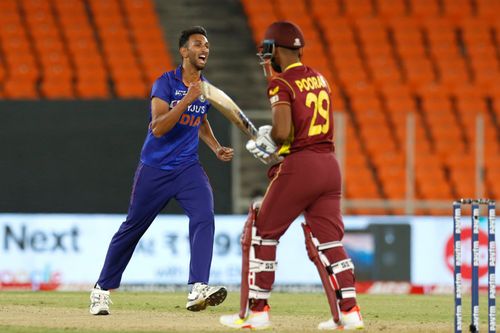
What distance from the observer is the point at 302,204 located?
24.1 ft

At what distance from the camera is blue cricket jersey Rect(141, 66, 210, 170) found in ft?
27.7

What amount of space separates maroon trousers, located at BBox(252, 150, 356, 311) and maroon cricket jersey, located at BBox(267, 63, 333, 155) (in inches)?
2.7

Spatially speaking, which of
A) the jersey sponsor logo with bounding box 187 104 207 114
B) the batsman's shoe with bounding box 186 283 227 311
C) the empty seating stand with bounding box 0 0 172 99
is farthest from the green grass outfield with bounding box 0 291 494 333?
the empty seating stand with bounding box 0 0 172 99

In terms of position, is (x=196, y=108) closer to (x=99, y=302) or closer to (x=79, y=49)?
(x=99, y=302)

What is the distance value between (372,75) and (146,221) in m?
11.0

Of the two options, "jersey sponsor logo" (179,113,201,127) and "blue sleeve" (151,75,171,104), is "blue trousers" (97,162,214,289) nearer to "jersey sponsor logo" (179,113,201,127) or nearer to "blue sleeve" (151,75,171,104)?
"jersey sponsor logo" (179,113,201,127)

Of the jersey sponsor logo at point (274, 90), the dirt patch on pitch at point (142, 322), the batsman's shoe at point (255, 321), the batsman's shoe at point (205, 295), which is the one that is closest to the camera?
the jersey sponsor logo at point (274, 90)

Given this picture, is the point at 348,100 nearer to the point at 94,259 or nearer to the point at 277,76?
the point at 94,259

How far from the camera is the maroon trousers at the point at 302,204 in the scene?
730 centimetres

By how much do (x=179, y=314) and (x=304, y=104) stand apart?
89.9 inches

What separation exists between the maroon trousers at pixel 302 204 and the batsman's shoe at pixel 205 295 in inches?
42.4

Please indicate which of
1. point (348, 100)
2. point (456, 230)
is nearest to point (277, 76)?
point (456, 230)

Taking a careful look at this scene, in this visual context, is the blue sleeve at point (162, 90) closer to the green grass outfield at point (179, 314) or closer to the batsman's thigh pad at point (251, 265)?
the batsman's thigh pad at point (251, 265)

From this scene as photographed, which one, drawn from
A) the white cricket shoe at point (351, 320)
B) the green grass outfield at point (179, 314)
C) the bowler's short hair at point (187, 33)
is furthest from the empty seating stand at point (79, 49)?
the white cricket shoe at point (351, 320)
